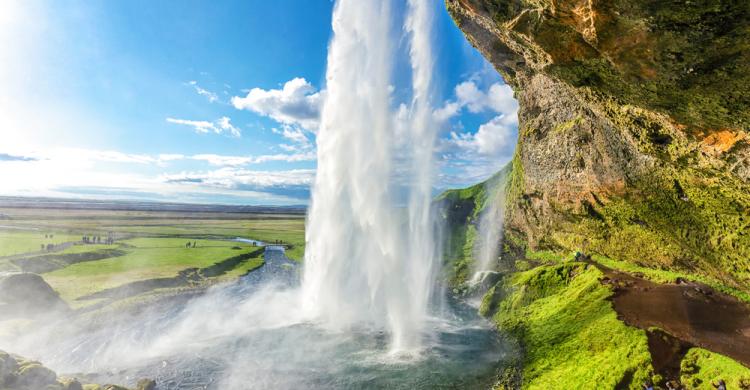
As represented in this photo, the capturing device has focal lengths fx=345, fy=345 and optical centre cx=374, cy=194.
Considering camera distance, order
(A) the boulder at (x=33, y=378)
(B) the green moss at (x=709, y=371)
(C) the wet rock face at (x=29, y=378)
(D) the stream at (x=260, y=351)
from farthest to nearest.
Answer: (D) the stream at (x=260, y=351) → (A) the boulder at (x=33, y=378) → (C) the wet rock face at (x=29, y=378) → (B) the green moss at (x=709, y=371)

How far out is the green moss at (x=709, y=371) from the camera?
11945 millimetres

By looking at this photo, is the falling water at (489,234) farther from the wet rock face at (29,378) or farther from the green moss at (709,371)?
the wet rock face at (29,378)

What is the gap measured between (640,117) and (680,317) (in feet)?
36.1

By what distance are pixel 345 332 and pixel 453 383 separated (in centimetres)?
919

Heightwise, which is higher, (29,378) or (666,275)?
(666,275)

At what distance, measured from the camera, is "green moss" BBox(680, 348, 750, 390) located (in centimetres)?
1195

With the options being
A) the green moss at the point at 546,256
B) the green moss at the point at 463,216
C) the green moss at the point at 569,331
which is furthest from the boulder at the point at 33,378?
the green moss at the point at 546,256

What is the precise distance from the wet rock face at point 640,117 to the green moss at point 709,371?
21.9ft

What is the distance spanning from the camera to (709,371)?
12.9 metres

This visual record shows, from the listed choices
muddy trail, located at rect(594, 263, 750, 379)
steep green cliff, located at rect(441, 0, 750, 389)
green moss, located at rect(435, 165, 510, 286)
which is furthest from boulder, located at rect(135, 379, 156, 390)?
green moss, located at rect(435, 165, 510, 286)

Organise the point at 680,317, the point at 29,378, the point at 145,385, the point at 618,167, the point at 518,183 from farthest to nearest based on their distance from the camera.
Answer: the point at 518,183
the point at 618,167
the point at 680,317
the point at 145,385
the point at 29,378

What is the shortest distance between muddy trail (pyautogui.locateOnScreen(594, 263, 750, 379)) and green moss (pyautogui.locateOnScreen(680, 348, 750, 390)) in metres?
0.40

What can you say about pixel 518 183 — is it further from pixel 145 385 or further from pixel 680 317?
pixel 145 385

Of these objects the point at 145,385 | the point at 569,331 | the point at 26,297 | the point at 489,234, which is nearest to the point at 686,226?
the point at 569,331
